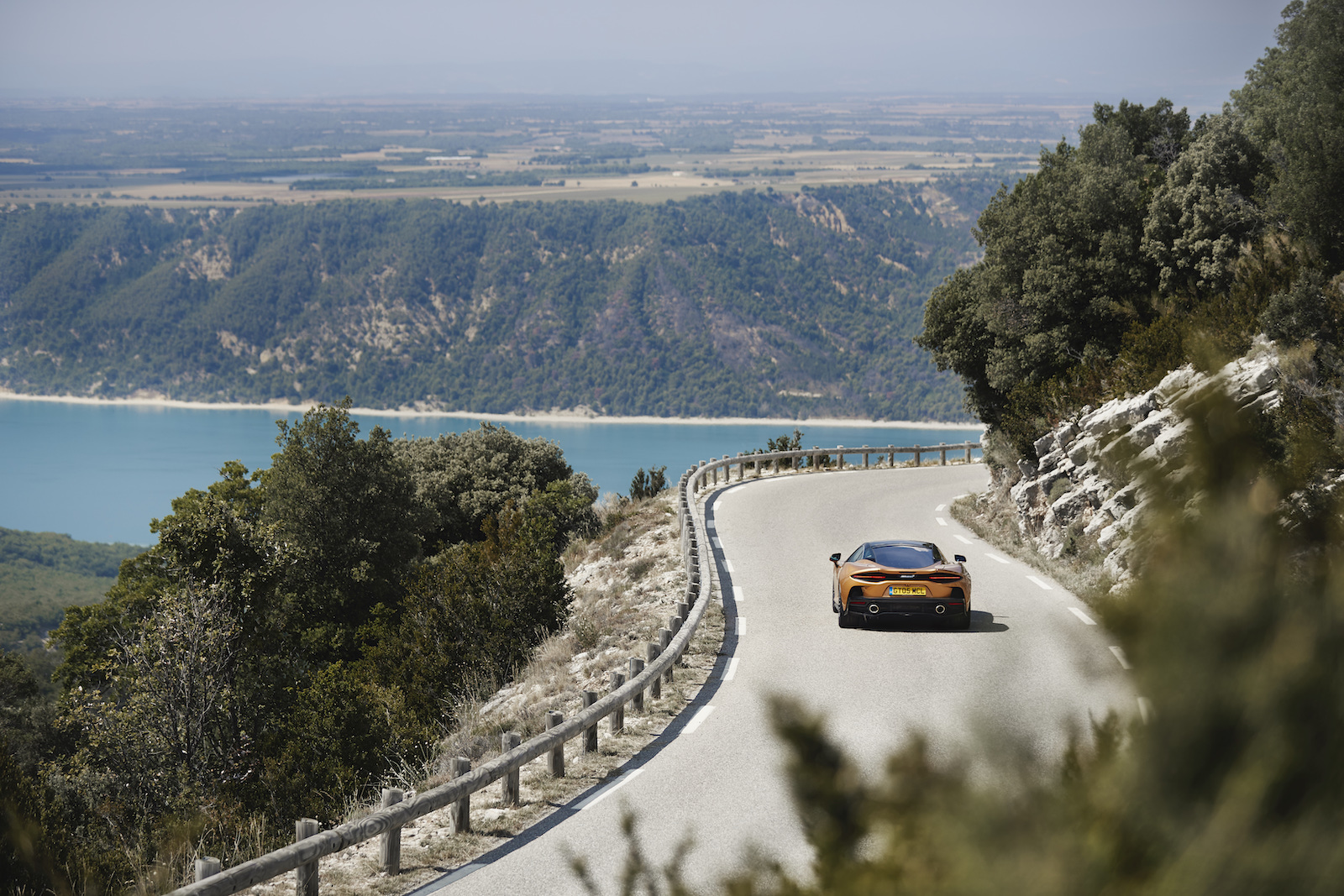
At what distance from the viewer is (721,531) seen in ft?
78.3

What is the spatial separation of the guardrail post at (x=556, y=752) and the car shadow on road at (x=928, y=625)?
21.1 feet

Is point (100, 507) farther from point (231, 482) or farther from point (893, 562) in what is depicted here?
point (893, 562)

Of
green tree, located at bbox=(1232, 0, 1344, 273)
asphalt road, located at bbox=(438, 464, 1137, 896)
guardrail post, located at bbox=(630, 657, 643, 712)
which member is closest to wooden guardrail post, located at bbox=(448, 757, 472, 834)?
asphalt road, located at bbox=(438, 464, 1137, 896)

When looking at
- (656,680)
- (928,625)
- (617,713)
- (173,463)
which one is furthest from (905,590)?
(173,463)

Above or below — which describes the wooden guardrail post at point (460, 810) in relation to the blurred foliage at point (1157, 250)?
below

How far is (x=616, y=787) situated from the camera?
8.76 metres

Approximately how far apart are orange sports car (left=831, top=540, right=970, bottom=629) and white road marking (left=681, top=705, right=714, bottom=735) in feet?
12.0

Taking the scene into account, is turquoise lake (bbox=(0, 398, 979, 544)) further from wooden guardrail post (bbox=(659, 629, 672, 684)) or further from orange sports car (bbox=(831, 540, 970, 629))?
wooden guardrail post (bbox=(659, 629, 672, 684))

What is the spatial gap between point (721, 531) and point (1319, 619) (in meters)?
22.2

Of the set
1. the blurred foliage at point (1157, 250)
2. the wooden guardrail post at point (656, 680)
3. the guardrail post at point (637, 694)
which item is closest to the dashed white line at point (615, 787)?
the guardrail post at point (637, 694)

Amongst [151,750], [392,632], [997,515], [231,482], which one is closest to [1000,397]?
[997,515]

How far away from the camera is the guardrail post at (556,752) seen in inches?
354

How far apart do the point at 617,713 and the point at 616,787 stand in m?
1.66

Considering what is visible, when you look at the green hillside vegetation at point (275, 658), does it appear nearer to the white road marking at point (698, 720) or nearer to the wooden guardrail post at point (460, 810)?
the wooden guardrail post at point (460, 810)
